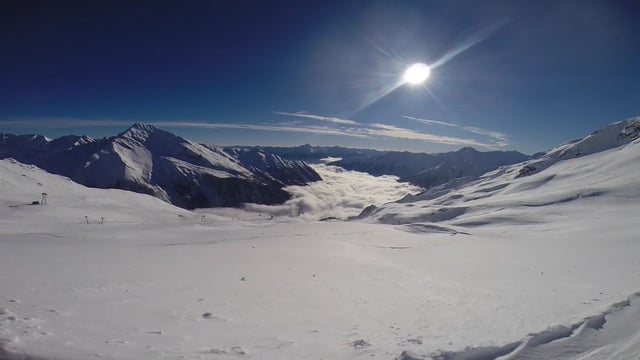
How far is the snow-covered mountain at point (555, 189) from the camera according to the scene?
255 ft

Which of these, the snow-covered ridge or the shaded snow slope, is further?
the snow-covered ridge

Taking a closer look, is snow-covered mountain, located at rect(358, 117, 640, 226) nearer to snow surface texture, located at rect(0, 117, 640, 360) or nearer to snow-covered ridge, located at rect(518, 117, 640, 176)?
snow-covered ridge, located at rect(518, 117, 640, 176)

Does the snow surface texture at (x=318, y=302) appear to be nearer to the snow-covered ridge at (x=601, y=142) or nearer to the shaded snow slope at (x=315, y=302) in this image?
the shaded snow slope at (x=315, y=302)

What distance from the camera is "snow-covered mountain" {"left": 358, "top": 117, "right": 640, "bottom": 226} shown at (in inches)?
3059

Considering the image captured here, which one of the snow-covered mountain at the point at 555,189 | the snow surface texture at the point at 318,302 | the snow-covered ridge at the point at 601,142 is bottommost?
the snow surface texture at the point at 318,302

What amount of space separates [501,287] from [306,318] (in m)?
9.97

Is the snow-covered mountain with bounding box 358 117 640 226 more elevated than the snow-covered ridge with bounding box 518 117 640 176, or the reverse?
the snow-covered ridge with bounding box 518 117 640 176

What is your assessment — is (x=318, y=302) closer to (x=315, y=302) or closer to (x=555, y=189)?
(x=315, y=302)

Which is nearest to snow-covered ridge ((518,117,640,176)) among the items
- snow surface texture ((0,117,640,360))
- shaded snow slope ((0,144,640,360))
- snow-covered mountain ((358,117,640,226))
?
snow-covered mountain ((358,117,640,226))

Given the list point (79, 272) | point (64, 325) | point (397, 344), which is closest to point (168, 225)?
point (79, 272)

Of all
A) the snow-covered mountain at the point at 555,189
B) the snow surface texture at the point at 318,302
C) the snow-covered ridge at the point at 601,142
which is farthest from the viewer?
the snow-covered ridge at the point at 601,142

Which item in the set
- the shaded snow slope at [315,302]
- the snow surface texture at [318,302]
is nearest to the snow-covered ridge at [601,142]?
the snow surface texture at [318,302]

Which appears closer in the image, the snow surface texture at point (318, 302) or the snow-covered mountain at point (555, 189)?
the snow surface texture at point (318, 302)

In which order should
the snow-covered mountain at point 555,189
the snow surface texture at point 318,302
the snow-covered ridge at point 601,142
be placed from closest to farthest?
the snow surface texture at point 318,302 → the snow-covered mountain at point 555,189 → the snow-covered ridge at point 601,142
